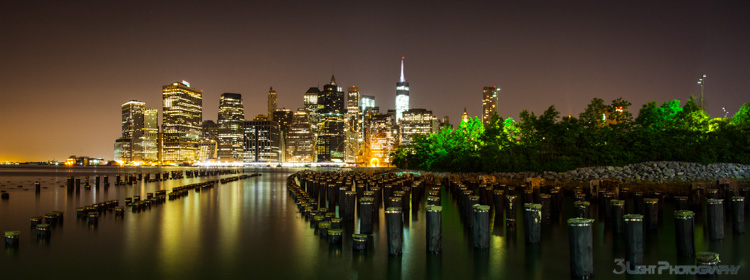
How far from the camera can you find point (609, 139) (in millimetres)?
38031

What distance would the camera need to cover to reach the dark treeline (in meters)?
35.8

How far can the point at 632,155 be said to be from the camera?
118 feet

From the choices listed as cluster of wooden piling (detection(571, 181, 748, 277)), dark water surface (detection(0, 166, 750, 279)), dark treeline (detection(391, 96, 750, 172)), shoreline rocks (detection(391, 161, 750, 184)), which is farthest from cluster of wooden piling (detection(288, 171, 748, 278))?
dark treeline (detection(391, 96, 750, 172))

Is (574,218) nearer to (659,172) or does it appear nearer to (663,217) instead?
(663,217)

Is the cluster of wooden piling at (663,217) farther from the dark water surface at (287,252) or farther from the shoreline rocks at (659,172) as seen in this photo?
the shoreline rocks at (659,172)

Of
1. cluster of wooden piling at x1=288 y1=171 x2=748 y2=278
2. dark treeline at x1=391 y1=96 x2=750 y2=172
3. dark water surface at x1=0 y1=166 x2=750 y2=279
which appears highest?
dark treeline at x1=391 y1=96 x2=750 y2=172

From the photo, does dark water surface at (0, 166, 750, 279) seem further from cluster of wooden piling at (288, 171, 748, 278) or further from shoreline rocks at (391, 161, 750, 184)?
shoreline rocks at (391, 161, 750, 184)

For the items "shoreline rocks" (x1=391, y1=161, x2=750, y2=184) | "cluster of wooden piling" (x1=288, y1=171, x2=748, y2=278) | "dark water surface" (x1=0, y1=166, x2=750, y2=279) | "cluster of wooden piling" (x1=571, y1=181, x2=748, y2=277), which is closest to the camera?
"cluster of wooden piling" (x1=288, y1=171, x2=748, y2=278)

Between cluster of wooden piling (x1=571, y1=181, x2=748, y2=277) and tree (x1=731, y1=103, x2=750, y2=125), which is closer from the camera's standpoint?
cluster of wooden piling (x1=571, y1=181, x2=748, y2=277)

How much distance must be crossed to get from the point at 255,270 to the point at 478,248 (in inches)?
207

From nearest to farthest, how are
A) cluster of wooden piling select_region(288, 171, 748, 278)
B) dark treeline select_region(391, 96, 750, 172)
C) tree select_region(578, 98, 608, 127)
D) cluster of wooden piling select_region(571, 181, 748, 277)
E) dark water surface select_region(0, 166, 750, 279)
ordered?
cluster of wooden piling select_region(288, 171, 748, 278)
cluster of wooden piling select_region(571, 181, 748, 277)
dark water surface select_region(0, 166, 750, 279)
dark treeline select_region(391, 96, 750, 172)
tree select_region(578, 98, 608, 127)

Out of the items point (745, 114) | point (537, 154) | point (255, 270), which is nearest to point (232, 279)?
point (255, 270)

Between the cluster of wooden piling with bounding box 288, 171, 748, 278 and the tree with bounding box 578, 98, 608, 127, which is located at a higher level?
the tree with bounding box 578, 98, 608, 127

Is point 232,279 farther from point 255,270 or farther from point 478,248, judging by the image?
point 478,248
